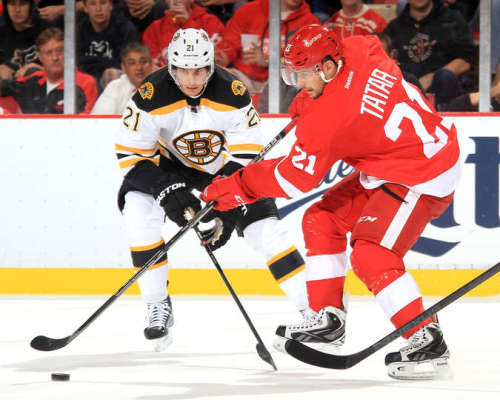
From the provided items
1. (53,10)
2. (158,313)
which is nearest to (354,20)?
(53,10)

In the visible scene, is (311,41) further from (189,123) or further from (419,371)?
(419,371)

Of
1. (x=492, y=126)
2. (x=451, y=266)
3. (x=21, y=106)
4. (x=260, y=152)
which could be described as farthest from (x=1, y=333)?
(x=492, y=126)

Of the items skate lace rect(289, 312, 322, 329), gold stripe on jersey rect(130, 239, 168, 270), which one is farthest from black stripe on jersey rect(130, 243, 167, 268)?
skate lace rect(289, 312, 322, 329)

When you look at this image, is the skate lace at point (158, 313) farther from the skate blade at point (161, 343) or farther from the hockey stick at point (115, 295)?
the hockey stick at point (115, 295)

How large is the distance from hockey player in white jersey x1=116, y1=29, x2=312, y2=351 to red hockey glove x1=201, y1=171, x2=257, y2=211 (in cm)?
31

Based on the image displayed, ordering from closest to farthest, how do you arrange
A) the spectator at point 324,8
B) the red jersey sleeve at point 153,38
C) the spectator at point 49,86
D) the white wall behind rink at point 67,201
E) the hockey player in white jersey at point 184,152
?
the hockey player in white jersey at point 184,152 < the white wall behind rink at point 67,201 < the spectator at point 324,8 < the spectator at point 49,86 < the red jersey sleeve at point 153,38

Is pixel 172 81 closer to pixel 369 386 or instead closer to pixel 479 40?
pixel 369 386

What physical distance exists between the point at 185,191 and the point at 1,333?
3.80 ft

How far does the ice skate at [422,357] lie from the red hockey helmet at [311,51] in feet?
2.62

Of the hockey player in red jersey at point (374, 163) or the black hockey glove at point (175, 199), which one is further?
the black hockey glove at point (175, 199)

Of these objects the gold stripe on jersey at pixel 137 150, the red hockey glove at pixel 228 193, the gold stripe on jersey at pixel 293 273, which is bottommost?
the gold stripe on jersey at pixel 293 273

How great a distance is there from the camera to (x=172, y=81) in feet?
11.7

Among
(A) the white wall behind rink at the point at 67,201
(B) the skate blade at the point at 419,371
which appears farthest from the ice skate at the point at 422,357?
(A) the white wall behind rink at the point at 67,201

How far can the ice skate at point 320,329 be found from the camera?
3074 millimetres
